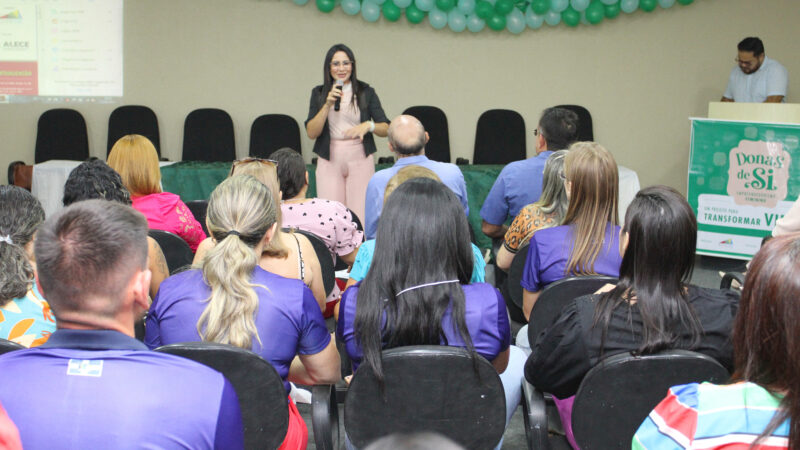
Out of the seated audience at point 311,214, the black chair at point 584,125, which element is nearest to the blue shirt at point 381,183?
the seated audience at point 311,214

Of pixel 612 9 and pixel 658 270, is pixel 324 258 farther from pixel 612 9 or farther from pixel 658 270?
pixel 612 9

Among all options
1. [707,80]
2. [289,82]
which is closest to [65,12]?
[289,82]

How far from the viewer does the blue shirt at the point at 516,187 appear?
3523 mm

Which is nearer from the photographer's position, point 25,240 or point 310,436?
point 25,240

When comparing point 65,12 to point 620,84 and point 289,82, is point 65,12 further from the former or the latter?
point 620,84

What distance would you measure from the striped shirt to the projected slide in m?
6.61

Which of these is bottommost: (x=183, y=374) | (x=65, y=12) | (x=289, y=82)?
(x=183, y=374)

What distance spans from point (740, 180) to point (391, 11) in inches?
131

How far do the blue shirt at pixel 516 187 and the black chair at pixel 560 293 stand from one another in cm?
136

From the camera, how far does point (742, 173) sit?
496 centimetres

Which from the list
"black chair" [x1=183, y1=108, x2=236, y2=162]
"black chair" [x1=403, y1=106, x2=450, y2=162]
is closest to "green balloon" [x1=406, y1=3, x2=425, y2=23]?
"black chair" [x1=403, y1=106, x2=450, y2=162]

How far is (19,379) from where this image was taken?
3.62 ft

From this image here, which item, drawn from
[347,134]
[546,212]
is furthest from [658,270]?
[347,134]

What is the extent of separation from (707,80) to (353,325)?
579 cm
